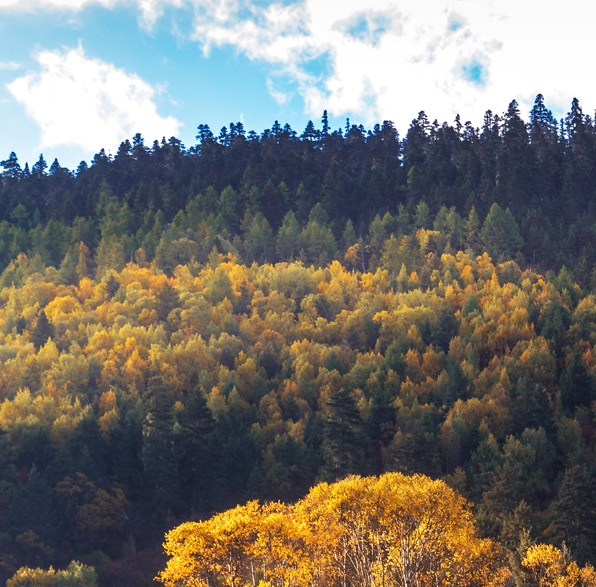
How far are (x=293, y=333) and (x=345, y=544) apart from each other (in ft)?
239

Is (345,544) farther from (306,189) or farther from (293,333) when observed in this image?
(306,189)

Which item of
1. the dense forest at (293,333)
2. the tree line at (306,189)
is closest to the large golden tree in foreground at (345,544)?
the dense forest at (293,333)

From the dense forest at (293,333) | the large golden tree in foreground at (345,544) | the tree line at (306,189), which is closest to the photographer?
the large golden tree in foreground at (345,544)

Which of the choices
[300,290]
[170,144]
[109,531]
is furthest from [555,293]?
[170,144]

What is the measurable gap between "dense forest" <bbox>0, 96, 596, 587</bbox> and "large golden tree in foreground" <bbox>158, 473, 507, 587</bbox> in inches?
202

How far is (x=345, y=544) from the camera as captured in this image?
3869 centimetres

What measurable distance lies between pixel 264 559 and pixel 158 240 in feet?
369

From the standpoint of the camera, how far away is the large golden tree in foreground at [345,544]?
35.7m

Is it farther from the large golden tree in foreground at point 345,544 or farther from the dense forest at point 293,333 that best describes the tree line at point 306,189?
the large golden tree in foreground at point 345,544

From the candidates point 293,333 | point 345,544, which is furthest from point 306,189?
point 345,544

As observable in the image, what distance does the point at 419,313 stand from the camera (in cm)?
10888

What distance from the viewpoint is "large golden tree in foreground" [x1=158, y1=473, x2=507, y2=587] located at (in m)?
35.7

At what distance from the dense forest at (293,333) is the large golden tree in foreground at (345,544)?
5.14 m

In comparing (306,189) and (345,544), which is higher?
(306,189)
